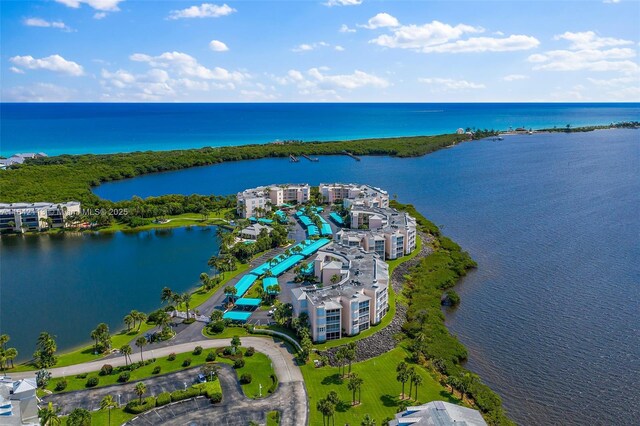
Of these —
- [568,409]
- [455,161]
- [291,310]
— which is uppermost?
[455,161]

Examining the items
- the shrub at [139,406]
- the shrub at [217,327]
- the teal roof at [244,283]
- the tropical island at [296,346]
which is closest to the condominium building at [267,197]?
the tropical island at [296,346]

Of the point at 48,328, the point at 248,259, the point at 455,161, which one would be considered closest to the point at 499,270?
the point at 248,259

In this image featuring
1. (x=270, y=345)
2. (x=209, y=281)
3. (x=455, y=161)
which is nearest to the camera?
(x=270, y=345)

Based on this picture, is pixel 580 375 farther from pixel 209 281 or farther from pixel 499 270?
pixel 209 281

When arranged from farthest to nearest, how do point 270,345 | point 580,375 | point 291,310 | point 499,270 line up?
point 499,270 < point 291,310 < point 270,345 < point 580,375

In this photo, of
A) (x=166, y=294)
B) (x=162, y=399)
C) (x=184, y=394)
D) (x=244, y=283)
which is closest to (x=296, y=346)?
(x=184, y=394)

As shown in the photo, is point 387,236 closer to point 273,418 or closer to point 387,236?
point 387,236
